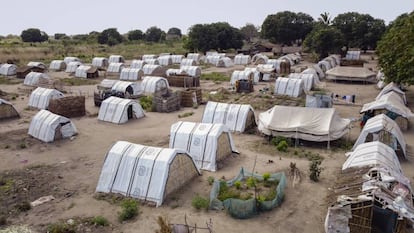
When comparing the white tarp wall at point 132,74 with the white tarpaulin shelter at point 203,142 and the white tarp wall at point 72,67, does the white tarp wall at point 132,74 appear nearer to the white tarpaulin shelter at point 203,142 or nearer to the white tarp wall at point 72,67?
the white tarp wall at point 72,67

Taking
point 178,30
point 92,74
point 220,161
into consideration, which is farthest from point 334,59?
point 178,30

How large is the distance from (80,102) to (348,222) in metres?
23.1

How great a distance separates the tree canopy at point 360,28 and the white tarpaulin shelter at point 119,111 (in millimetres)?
62228

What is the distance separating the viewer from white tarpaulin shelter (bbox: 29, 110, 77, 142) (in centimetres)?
2289

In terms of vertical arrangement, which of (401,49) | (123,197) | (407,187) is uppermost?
(401,49)

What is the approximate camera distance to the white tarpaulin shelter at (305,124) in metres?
21.4

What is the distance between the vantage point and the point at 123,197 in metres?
15.2

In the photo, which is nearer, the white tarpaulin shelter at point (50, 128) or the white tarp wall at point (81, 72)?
the white tarpaulin shelter at point (50, 128)

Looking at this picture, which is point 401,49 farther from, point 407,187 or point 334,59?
point 334,59

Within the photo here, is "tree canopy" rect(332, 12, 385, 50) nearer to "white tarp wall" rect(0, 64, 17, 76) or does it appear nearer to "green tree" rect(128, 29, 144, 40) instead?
"white tarp wall" rect(0, 64, 17, 76)

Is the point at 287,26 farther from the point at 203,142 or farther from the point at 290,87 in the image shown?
the point at 203,142

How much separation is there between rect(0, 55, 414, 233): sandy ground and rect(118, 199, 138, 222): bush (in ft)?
0.92

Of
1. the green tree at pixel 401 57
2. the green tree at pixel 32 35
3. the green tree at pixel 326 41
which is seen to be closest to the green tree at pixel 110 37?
the green tree at pixel 32 35

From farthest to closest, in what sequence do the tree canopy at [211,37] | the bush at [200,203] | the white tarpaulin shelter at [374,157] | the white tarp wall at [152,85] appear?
the tree canopy at [211,37], the white tarp wall at [152,85], the white tarpaulin shelter at [374,157], the bush at [200,203]
